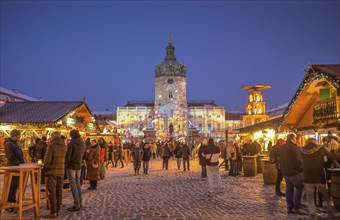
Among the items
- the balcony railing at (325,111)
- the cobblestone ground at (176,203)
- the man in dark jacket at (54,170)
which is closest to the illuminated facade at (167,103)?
the balcony railing at (325,111)

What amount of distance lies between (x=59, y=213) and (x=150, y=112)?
9442 cm

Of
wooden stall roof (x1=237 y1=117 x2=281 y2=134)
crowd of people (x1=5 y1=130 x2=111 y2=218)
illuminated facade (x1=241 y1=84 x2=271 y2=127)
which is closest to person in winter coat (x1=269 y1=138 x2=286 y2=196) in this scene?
crowd of people (x1=5 y1=130 x2=111 y2=218)

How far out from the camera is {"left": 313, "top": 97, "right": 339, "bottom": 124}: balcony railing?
47.3 feet

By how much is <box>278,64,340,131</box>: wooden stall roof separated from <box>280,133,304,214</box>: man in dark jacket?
6971mm

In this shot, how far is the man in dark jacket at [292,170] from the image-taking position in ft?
25.4

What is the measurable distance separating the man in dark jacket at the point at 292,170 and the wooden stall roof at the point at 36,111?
620 inches

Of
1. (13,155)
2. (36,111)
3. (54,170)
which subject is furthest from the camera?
(36,111)

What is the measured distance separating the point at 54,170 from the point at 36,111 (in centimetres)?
1628

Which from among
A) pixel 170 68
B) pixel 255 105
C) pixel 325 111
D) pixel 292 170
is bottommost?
pixel 292 170

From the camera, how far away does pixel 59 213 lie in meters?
7.82

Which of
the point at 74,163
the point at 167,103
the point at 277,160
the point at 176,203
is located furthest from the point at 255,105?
the point at 167,103

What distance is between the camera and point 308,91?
16.4 meters

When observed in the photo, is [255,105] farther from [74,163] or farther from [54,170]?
[54,170]

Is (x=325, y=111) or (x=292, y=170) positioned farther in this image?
(x=325, y=111)
